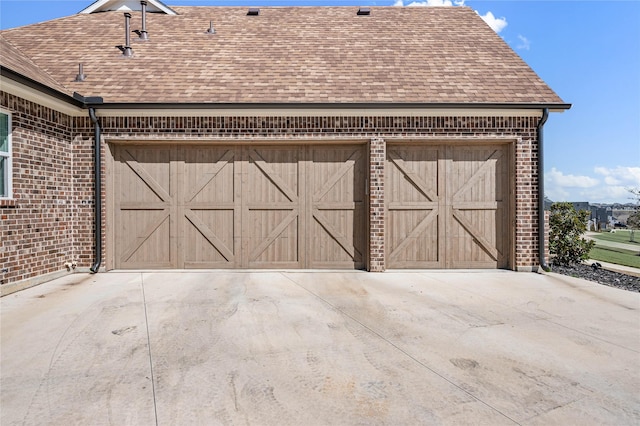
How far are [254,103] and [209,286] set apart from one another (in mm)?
3465

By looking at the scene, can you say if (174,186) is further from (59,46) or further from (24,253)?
(59,46)

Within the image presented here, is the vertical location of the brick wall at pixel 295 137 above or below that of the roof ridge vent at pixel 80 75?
below

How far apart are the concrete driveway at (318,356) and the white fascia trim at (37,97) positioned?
318 centimetres

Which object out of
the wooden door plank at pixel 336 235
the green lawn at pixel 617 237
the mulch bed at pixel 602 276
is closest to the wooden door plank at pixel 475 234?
the mulch bed at pixel 602 276

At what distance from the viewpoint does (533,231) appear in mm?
6918

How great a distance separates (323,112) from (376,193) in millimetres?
1907

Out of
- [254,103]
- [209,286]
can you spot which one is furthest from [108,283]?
[254,103]

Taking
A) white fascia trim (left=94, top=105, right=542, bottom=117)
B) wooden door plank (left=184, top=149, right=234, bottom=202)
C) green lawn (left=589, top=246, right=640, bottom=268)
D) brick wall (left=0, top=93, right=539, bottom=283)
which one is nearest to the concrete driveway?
brick wall (left=0, top=93, right=539, bottom=283)

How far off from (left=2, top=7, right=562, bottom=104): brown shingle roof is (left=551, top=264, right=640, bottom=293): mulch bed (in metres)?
3.54

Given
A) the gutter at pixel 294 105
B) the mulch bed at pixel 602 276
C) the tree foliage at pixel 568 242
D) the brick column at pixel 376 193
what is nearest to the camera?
the mulch bed at pixel 602 276

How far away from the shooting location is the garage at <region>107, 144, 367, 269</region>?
6973mm

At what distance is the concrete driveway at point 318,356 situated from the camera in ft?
7.86

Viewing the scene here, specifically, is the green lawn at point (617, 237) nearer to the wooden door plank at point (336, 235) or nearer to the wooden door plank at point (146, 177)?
the wooden door plank at point (336, 235)

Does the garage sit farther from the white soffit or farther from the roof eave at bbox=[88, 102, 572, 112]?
the white soffit
